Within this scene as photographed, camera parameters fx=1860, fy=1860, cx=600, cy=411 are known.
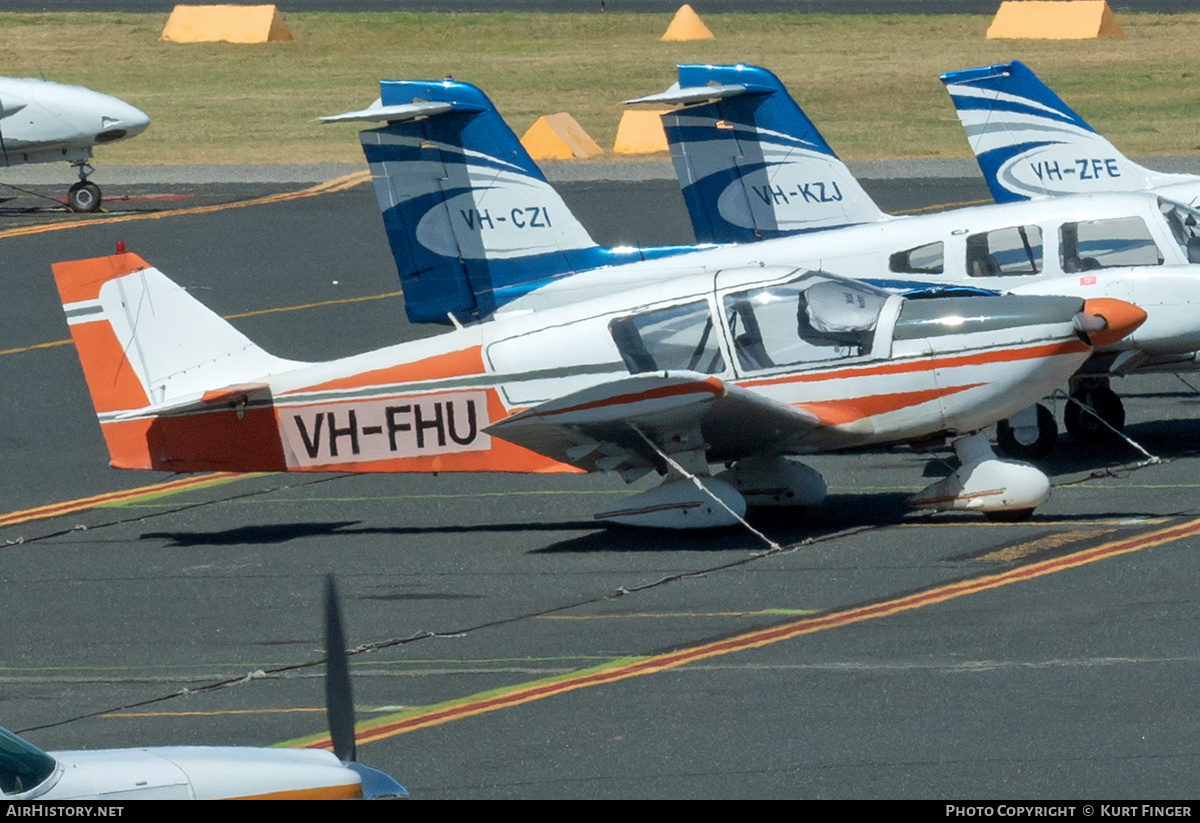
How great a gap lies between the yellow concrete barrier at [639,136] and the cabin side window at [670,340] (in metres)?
24.6

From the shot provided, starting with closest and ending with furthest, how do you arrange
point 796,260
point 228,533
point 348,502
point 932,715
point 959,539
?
point 932,715
point 959,539
point 228,533
point 348,502
point 796,260

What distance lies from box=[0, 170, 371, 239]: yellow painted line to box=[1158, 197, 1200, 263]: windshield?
19975 millimetres

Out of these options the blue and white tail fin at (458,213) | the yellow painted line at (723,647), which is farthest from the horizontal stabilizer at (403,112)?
the yellow painted line at (723,647)

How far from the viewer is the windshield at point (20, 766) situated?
5.27 metres

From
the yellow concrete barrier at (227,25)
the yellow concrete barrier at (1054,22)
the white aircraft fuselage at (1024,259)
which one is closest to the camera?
the white aircraft fuselage at (1024,259)

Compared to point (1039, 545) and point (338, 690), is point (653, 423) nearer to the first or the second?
point (1039, 545)

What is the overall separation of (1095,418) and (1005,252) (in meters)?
1.54

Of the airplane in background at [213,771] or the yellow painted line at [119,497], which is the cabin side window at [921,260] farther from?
the airplane in background at [213,771]

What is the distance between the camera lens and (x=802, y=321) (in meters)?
12.5
